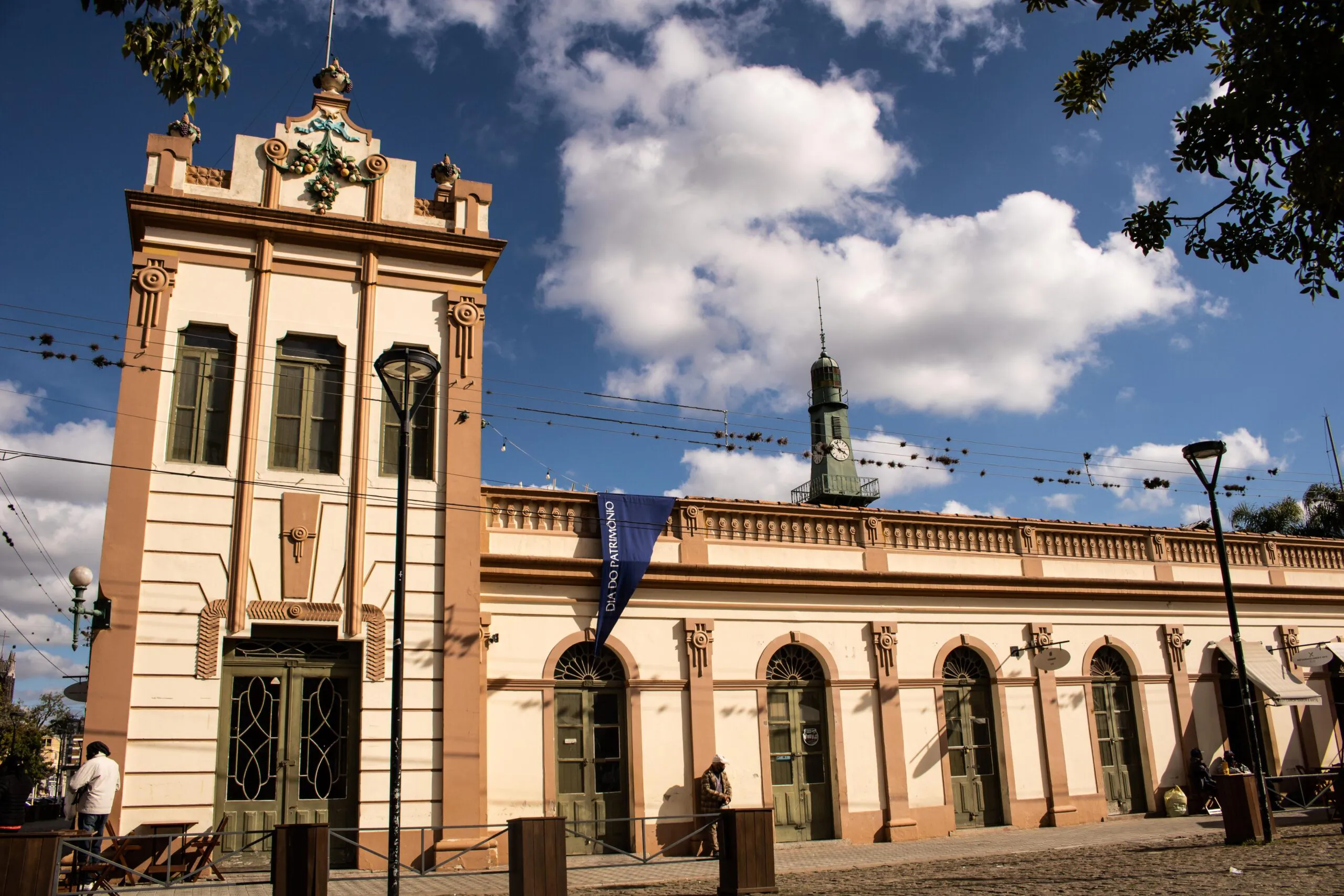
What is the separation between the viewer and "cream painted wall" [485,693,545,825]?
15.4 metres

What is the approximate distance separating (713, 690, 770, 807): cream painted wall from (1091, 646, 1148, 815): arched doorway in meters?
7.48

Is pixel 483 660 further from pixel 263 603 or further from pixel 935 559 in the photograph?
pixel 935 559

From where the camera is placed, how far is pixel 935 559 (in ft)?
66.2

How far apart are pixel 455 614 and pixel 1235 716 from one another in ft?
55.5

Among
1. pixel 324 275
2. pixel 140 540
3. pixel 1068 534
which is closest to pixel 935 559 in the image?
pixel 1068 534

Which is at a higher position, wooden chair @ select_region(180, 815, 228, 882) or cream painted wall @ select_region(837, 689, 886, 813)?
cream painted wall @ select_region(837, 689, 886, 813)

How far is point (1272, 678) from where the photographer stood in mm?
22000

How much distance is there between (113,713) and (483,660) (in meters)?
4.93

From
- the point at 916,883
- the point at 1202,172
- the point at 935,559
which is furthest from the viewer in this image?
the point at 935,559

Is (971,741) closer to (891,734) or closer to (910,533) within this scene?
(891,734)

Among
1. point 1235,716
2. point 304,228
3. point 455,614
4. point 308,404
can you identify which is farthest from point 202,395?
point 1235,716

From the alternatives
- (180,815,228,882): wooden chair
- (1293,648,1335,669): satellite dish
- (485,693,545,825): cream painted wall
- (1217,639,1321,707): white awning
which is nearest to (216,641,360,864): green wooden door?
(180,815,228,882): wooden chair

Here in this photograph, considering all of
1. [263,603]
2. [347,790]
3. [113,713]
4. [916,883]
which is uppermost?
[263,603]

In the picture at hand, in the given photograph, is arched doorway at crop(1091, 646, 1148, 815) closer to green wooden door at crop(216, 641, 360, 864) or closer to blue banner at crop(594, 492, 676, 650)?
blue banner at crop(594, 492, 676, 650)
